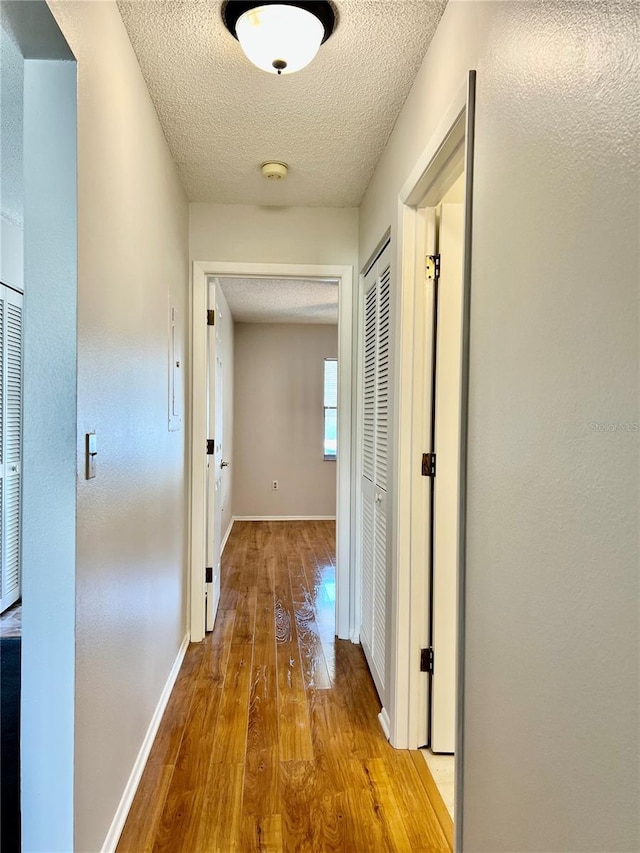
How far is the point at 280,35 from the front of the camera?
1.45m

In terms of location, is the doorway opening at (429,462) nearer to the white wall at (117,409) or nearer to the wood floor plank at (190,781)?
the wood floor plank at (190,781)

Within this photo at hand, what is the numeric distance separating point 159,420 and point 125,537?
600 millimetres

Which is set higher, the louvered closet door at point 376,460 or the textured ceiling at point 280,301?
the textured ceiling at point 280,301

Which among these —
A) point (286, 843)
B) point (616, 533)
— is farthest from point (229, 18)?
point (286, 843)

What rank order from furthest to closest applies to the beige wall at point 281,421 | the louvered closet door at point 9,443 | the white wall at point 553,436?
1. the beige wall at point 281,421
2. the louvered closet door at point 9,443
3. the white wall at point 553,436

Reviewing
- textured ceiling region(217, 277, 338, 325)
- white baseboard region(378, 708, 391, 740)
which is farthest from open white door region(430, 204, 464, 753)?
textured ceiling region(217, 277, 338, 325)

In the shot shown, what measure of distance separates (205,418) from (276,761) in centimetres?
170

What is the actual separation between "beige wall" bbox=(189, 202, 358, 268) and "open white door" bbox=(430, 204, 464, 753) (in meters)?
1.10

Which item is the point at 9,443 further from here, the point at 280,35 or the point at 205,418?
the point at 280,35

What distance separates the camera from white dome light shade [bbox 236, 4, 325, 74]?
143 cm

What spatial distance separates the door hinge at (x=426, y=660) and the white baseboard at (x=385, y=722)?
0.29 meters

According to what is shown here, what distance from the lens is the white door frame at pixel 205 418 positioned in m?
2.80

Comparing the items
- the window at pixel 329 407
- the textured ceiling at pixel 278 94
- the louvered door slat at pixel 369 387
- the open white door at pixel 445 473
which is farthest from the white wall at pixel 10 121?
the window at pixel 329 407

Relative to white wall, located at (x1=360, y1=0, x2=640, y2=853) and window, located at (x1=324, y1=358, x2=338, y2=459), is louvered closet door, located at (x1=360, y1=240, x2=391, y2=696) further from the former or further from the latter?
window, located at (x1=324, y1=358, x2=338, y2=459)
